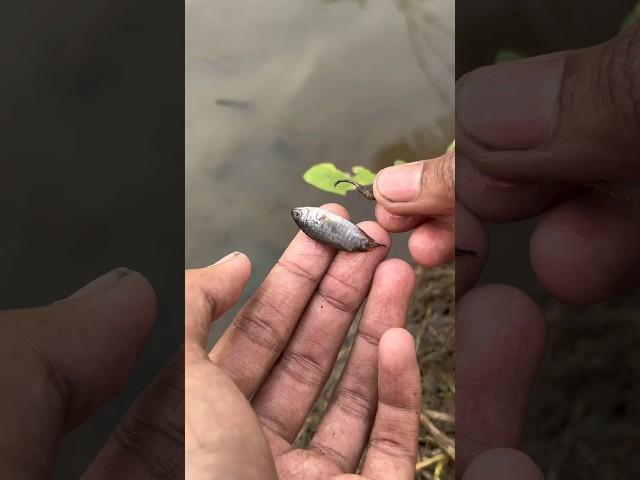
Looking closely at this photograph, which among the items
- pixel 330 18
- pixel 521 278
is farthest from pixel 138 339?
pixel 330 18

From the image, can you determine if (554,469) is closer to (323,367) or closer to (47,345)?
(323,367)

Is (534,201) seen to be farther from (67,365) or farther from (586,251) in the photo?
(67,365)

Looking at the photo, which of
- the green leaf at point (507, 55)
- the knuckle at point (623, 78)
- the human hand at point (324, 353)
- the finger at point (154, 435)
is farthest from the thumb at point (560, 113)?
the finger at point (154, 435)

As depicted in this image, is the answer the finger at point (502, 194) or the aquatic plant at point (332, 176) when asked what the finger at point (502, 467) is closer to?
the finger at point (502, 194)

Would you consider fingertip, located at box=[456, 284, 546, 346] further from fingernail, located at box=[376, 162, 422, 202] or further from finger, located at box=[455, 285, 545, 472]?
fingernail, located at box=[376, 162, 422, 202]

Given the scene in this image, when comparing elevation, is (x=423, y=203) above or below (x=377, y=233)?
above

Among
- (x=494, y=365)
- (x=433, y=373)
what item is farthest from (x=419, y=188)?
(x=433, y=373)
